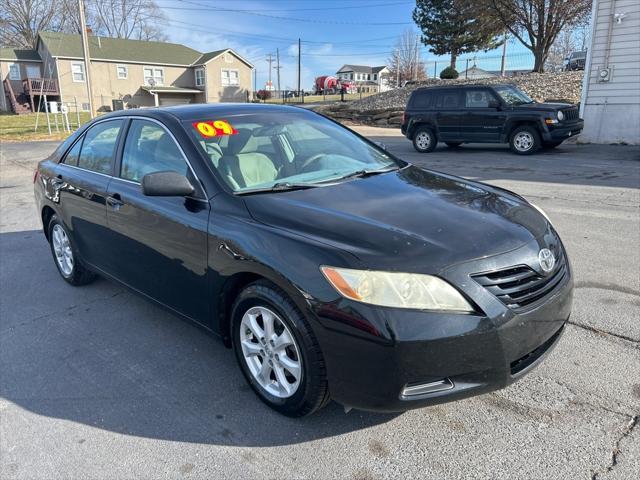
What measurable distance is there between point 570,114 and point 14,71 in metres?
47.5

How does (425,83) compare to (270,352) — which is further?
(425,83)

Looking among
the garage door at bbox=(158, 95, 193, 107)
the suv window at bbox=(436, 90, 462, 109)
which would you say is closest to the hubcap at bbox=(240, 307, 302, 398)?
the suv window at bbox=(436, 90, 462, 109)

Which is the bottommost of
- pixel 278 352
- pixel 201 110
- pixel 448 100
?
pixel 278 352

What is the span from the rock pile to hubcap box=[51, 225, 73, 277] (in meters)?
18.1

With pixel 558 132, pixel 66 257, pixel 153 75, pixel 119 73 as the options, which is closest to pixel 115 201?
pixel 66 257

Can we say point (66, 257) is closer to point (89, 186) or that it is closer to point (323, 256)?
point (89, 186)

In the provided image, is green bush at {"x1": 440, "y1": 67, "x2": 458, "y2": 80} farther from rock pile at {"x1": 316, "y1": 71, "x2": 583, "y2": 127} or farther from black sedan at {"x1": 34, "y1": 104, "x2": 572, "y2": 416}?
black sedan at {"x1": 34, "y1": 104, "x2": 572, "y2": 416}

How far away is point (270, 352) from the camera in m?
2.71

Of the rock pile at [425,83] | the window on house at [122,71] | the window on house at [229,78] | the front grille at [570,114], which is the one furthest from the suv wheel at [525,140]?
the window on house at [122,71]

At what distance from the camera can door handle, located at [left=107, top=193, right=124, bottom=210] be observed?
145 inches

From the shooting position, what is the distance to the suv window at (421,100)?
14781mm

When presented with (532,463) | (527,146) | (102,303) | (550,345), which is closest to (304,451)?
(532,463)

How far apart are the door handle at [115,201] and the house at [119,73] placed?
4089 centimetres

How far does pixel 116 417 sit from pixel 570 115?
13.7m
